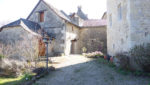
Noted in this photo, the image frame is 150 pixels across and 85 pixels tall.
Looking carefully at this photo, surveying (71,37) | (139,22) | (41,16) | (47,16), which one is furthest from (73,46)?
(139,22)

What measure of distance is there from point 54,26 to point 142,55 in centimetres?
959

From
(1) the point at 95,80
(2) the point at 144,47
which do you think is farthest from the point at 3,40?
(2) the point at 144,47

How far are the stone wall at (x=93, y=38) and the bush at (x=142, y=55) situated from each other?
8669 millimetres

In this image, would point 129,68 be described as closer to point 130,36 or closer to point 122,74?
point 122,74

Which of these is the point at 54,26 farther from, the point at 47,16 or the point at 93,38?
the point at 93,38

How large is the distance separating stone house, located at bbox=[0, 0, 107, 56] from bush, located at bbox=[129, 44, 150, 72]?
7.90 meters

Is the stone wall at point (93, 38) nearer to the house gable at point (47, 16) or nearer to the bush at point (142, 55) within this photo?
the house gable at point (47, 16)

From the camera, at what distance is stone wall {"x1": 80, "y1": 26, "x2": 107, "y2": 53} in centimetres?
1485

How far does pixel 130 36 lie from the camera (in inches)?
240

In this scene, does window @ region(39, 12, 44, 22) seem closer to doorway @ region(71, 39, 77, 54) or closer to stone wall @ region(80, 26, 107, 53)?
doorway @ region(71, 39, 77, 54)

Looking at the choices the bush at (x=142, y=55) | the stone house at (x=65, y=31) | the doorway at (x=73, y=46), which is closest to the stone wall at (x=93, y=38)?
the stone house at (x=65, y=31)

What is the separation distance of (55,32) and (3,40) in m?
5.28

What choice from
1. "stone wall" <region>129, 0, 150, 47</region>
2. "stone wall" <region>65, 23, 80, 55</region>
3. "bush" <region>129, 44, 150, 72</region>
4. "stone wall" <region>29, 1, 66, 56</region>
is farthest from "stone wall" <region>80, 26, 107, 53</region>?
"bush" <region>129, 44, 150, 72</region>

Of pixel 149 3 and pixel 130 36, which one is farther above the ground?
pixel 149 3
